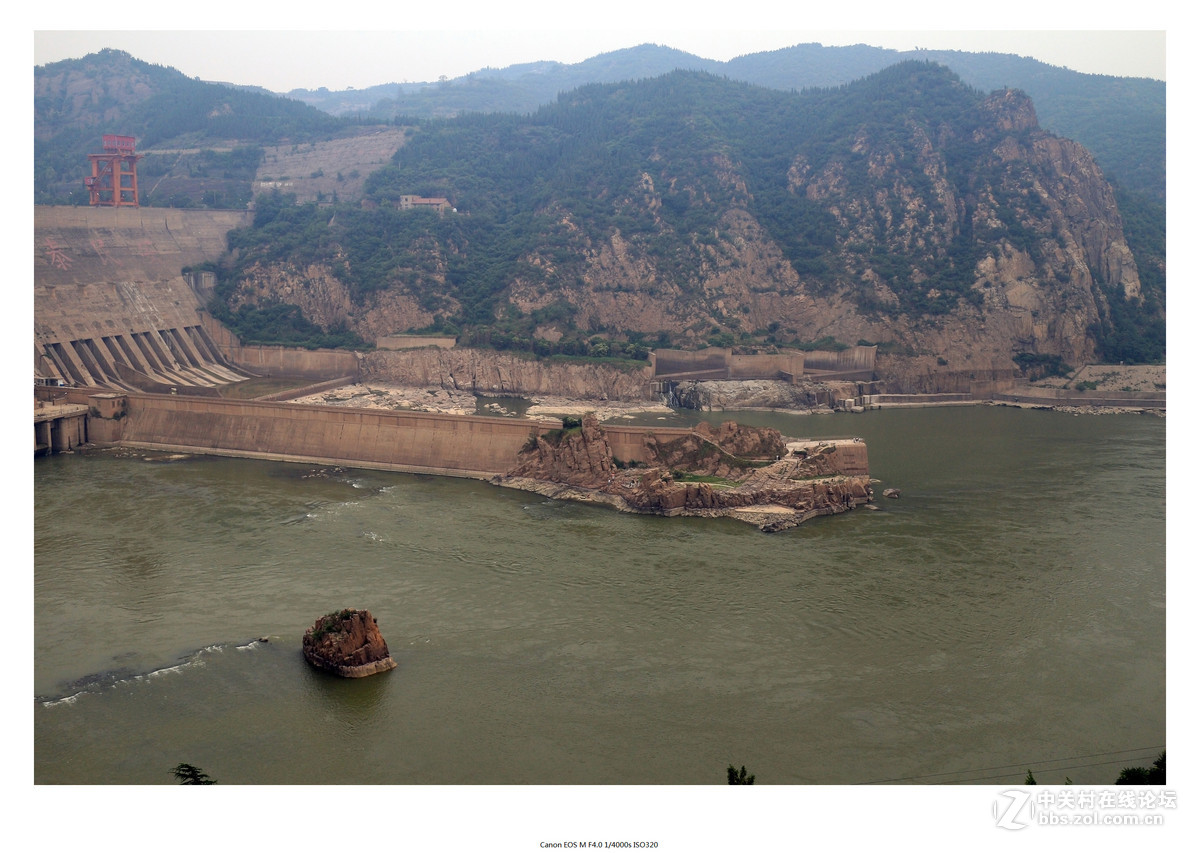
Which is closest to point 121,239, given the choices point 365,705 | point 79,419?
point 79,419

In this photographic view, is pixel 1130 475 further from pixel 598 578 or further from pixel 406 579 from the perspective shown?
pixel 406 579

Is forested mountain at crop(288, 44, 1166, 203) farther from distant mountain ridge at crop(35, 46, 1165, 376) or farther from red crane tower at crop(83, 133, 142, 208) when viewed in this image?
red crane tower at crop(83, 133, 142, 208)

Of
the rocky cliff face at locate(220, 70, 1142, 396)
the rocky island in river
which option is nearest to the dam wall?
the rocky island in river

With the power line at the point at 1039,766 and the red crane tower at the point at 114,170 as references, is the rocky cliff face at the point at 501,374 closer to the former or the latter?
the red crane tower at the point at 114,170

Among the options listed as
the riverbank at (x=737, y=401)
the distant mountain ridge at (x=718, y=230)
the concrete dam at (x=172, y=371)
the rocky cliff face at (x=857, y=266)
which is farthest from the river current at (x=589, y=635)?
the distant mountain ridge at (x=718, y=230)

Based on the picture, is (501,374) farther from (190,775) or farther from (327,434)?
(190,775)

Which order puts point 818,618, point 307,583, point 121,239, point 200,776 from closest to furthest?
1. point 200,776
2. point 818,618
3. point 307,583
4. point 121,239

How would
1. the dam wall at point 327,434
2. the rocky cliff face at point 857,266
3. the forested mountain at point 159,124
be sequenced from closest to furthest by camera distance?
1. the dam wall at point 327,434
2. the rocky cliff face at point 857,266
3. the forested mountain at point 159,124
